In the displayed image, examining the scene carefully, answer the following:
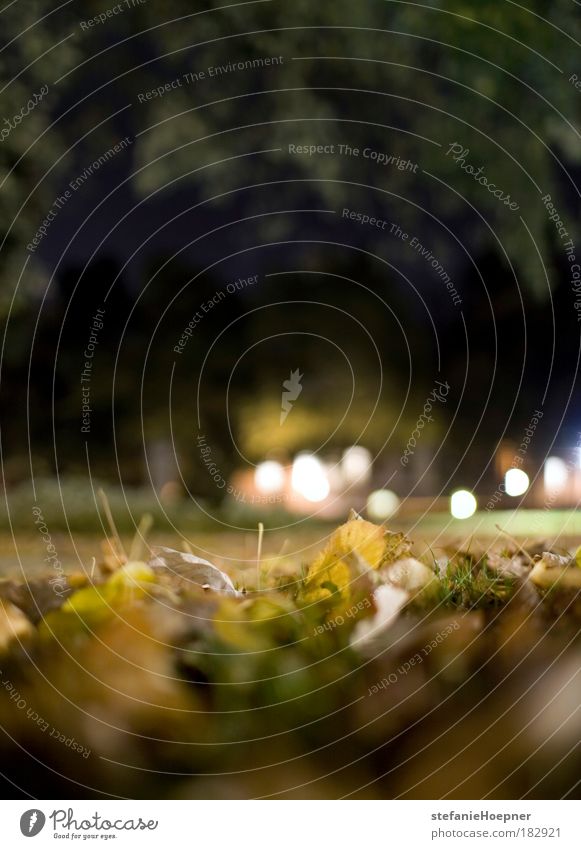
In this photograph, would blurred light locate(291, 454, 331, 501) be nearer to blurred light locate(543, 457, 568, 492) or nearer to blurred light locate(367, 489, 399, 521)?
blurred light locate(367, 489, 399, 521)

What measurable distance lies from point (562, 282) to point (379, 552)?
323 mm

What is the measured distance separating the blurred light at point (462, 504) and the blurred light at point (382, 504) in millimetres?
36

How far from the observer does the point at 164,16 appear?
1.80 feet

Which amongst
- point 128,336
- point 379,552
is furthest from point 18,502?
point 379,552

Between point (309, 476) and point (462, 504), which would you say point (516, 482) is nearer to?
point (462, 504)

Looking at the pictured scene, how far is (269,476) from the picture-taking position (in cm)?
56

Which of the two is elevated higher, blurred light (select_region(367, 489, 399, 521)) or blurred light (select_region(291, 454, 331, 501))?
blurred light (select_region(291, 454, 331, 501))

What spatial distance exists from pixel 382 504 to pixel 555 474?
12cm

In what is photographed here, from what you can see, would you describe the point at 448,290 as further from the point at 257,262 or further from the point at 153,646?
→ the point at 153,646

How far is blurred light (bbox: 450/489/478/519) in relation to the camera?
485mm

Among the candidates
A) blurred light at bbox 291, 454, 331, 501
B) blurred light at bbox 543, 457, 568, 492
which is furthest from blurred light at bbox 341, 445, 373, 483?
→ blurred light at bbox 543, 457, 568, 492

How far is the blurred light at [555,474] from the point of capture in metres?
0.50

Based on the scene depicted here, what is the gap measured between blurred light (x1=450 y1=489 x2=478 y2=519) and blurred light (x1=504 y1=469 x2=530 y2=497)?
0.08 ft

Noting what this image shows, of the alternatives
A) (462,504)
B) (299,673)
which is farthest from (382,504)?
(299,673)
